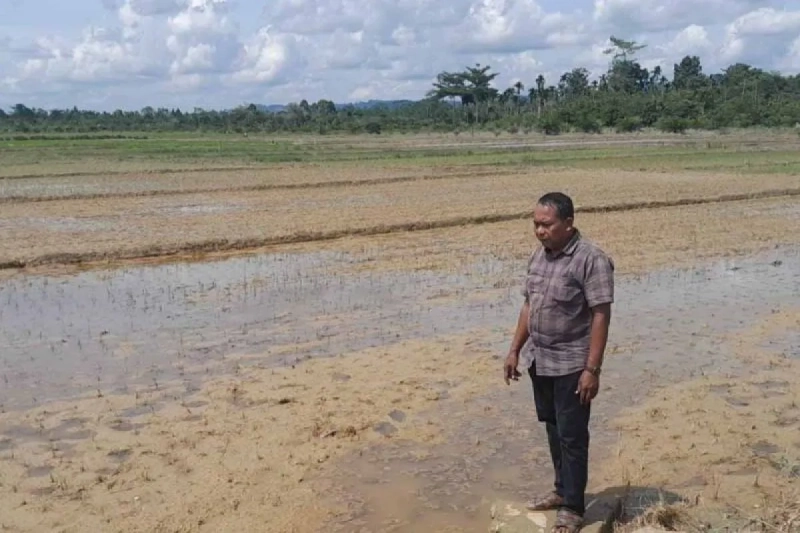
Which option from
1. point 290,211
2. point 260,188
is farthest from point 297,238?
point 260,188

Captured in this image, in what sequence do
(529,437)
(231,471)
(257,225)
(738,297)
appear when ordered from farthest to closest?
(257,225), (738,297), (529,437), (231,471)

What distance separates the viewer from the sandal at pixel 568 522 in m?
3.94

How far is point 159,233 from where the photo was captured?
560 inches

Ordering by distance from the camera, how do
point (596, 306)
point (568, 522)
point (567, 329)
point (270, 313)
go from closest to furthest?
1. point (596, 306)
2. point (567, 329)
3. point (568, 522)
4. point (270, 313)

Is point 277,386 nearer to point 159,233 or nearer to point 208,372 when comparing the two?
point 208,372

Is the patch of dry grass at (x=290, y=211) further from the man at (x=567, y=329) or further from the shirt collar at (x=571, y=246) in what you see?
the shirt collar at (x=571, y=246)

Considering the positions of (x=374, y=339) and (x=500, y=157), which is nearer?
(x=374, y=339)

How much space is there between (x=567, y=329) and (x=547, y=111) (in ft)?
209

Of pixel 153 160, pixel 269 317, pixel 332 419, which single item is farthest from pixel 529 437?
pixel 153 160

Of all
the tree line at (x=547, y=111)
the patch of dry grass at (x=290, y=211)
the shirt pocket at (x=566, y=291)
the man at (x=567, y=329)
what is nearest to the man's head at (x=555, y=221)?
the man at (x=567, y=329)

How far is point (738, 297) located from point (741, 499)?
5.62 metres

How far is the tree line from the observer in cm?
5841

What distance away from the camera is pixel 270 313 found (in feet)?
29.0

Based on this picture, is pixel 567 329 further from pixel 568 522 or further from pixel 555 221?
pixel 568 522
